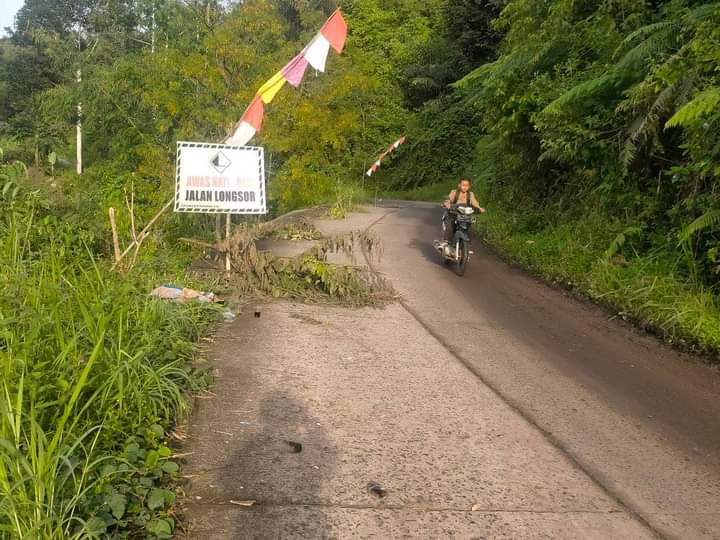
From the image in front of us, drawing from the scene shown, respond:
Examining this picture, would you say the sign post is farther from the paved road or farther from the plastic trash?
the paved road

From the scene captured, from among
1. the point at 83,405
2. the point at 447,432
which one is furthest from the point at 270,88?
the point at 83,405

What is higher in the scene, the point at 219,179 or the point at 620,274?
the point at 219,179

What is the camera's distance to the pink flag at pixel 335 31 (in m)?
8.91

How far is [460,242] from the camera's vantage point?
36.3ft

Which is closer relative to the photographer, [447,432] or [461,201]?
[447,432]

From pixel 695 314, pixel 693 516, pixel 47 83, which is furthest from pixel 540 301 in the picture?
pixel 47 83

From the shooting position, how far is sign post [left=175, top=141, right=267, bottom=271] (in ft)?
26.3

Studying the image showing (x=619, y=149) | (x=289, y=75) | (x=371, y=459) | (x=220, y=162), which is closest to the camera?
(x=371, y=459)

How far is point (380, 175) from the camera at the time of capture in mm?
45844

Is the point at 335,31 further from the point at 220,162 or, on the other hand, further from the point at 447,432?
the point at 447,432

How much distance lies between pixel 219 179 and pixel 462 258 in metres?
4.43

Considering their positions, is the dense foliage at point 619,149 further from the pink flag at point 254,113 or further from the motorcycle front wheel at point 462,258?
the pink flag at point 254,113

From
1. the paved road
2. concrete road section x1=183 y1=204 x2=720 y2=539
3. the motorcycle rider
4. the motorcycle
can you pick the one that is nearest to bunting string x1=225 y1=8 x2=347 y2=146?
concrete road section x1=183 y1=204 x2=720 y2=539

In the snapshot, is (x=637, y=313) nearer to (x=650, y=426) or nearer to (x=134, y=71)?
(x=650, y=426)
